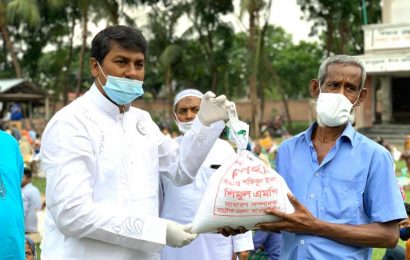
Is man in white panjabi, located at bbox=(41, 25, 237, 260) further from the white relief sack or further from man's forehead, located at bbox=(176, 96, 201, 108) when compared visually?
man's forehead, located at bbox=(176, 96, 201, 108)

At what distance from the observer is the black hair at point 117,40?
2668mm

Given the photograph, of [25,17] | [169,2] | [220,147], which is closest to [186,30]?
[169,2]

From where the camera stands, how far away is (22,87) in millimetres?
26219

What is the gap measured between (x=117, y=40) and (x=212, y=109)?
0.47 m

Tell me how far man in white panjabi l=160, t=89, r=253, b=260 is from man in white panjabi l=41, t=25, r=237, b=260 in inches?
40.7

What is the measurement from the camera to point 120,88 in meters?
2.66

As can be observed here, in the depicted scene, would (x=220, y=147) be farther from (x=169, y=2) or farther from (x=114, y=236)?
(x=169, y=2)

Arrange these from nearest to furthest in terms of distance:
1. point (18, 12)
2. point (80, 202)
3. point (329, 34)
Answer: point (80, 202), point (18, 12), point (329, 34)

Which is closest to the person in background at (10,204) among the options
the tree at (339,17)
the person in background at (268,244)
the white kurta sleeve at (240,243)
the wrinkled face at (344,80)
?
the wrinkled face at (344,80)

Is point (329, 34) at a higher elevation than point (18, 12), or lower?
lower

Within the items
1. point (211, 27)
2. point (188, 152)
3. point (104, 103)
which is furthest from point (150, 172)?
point (211, 27)

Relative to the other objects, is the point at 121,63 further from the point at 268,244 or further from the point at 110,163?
the point at 268,244

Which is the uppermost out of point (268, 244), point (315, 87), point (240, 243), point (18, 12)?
point (18, 12)

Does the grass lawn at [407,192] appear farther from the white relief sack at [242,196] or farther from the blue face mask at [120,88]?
the blue face mask at [120,88]
